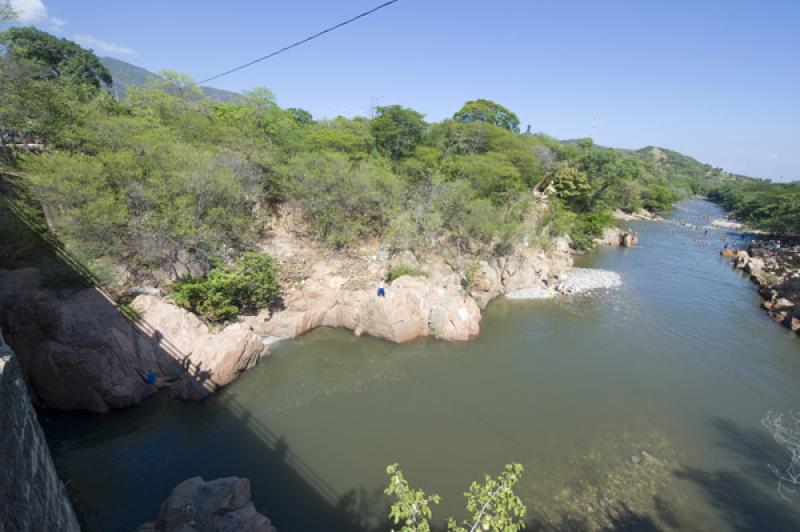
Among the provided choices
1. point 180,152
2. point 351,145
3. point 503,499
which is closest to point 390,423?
point 503,499

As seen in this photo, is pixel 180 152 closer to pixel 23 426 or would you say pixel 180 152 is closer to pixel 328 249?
pixel 328 249

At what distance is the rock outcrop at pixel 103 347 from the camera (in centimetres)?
1077

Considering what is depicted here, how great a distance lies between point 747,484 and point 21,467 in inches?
638

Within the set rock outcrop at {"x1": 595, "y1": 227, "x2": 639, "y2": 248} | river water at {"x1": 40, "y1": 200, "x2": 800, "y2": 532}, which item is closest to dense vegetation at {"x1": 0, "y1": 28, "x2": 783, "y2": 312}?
rock outcrop at {"x1": 595, "y1": 227, "x2": 639, "y2": 248}

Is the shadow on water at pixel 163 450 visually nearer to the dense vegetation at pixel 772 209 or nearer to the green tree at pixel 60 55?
the green tree at pixel 60 55

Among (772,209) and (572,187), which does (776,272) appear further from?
(772,209)

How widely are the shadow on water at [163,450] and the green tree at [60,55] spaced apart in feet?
128

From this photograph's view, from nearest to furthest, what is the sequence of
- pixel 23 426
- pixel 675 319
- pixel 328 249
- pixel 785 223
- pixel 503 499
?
pixel 23 426, pixel 503 499, pixel 675 319, pixel 328 249, pixel 785 223

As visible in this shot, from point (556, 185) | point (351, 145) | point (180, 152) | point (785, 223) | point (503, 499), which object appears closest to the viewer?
point (503, 499)

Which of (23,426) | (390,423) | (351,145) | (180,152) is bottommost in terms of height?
(390,423)

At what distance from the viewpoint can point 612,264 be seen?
100ft

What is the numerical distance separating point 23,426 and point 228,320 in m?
12.1

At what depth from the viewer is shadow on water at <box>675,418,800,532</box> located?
30.3 feet

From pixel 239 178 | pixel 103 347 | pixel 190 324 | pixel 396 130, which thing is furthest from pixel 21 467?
pixel 396 130
